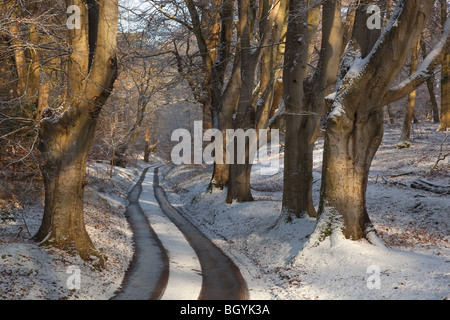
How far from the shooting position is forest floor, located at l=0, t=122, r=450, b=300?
23.0 ft

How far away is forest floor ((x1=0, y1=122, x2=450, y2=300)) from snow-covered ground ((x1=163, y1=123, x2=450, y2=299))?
1.0 inches

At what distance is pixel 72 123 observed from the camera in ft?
27.7

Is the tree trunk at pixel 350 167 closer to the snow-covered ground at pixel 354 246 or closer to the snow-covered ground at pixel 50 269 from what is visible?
the snow-covered ground at pixel 354 246

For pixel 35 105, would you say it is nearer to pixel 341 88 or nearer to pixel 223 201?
pixel 223 201

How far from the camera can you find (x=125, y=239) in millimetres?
13227

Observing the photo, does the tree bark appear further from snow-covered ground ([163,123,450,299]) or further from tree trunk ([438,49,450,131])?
tree trunk ([438,49,450,131])

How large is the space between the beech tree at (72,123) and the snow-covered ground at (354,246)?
15.5 feet

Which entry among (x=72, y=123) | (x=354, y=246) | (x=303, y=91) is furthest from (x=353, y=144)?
(x=72, y=123)

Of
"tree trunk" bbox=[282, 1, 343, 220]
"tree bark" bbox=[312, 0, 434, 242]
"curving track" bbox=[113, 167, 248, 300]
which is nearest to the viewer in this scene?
"curving track" bbox=[113, 167, 248, 300]

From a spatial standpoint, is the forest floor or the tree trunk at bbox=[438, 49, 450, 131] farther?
the tree trunk at bbox=[438, 49, 450, 131]

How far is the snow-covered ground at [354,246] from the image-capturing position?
7.32 m

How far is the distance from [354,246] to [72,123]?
7.23 metres

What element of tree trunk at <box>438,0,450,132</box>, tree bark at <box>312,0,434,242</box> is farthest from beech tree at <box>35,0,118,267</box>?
tree trunk at <box>438,0,450,132</box>

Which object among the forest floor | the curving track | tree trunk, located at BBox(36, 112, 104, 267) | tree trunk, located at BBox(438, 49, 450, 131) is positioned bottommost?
the curving track
